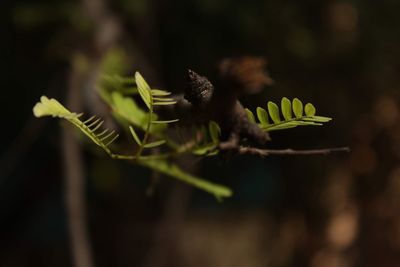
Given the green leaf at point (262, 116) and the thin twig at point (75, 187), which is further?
the thin twig at point (75, 187)

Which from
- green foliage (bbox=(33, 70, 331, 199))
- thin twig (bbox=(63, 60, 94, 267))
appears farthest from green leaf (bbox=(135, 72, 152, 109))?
thin twig (bbox=(63, 60, 94, 267))

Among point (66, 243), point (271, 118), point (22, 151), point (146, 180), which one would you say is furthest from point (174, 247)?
point (271, 118)

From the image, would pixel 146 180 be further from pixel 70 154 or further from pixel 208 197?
pixel 70 154

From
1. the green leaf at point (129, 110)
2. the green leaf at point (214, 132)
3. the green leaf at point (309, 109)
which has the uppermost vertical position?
the green leaf at point (129, 110)

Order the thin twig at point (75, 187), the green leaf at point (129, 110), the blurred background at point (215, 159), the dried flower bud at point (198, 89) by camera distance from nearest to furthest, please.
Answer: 1. the dried flower bud at point (198, 89)
2. the green leaf at point (129, 110)
3. the thin twig at point (75, 187)
4. the blurred background at point (215, 159)

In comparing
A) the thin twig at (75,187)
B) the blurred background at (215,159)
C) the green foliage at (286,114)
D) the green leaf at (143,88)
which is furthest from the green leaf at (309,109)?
the blurred background at (215,159)

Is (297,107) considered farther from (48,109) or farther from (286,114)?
(48,109)

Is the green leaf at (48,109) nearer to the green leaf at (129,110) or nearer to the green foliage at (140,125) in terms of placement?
the green foliage at (140,125)
